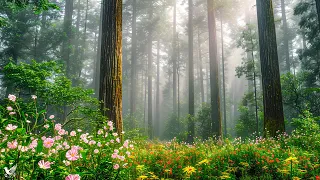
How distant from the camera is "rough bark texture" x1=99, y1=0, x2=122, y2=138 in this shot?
5.28m

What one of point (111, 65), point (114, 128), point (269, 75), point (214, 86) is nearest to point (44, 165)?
point (114, 128)

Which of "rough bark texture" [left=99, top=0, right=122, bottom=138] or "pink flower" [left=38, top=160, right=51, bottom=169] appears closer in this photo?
"pink flower" [left=38, top=160, right=51, bottom=169]

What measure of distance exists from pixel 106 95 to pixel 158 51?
93.9 feet

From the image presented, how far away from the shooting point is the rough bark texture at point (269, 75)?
20.0 feet

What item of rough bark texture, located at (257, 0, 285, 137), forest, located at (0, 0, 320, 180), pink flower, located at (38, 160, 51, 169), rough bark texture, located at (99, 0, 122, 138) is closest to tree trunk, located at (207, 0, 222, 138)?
forest, located at (0, 0, 320, 180)

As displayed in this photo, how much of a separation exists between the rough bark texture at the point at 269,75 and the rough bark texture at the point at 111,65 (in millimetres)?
Result: 4276

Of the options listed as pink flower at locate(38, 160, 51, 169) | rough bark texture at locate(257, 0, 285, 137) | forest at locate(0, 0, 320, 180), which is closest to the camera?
pink flower at locate(38, 160, 51, 169)

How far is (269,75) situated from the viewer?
253 inches

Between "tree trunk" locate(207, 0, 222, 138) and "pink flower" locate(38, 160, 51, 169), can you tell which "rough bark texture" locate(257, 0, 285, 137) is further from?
"pink flower" locate(38, 160, 51, 169)

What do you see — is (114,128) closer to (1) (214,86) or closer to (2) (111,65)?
(2) (111,65)

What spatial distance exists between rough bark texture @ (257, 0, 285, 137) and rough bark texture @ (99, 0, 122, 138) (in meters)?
4.28

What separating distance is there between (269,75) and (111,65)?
4.76 meters

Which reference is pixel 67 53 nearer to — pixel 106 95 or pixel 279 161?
pixel 106 95

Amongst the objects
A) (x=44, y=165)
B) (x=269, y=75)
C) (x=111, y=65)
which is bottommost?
(x=44, y=165)
